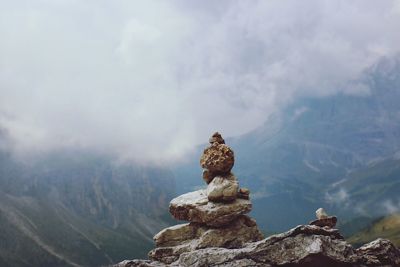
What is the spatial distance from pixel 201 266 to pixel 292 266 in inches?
277

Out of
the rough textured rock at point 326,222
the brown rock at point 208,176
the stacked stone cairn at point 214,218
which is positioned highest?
the brown rock at point 208,176

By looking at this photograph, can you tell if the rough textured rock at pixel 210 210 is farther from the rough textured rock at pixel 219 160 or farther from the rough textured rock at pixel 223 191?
the rough textured rock at pixel 219 160

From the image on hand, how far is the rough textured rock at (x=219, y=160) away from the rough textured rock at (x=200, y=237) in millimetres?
Answer: 6118

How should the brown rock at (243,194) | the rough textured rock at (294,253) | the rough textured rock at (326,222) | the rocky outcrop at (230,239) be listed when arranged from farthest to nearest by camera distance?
the brown rock at (243,194), the rough textured rock at (326,222), the rocky outcrop at (230,239), the rough textured rock at (294,253)

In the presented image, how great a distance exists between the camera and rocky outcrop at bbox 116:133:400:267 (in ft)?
130

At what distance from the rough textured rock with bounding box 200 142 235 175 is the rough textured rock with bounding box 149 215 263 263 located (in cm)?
612

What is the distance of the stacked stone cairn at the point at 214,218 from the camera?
56.3m

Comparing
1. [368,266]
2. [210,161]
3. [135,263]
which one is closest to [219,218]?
[210,161]

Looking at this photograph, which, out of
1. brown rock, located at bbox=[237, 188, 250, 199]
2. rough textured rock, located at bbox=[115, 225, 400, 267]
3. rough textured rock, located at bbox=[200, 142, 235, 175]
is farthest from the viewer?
rough textured rock, located at bbox=[200, 142, 235, 175]

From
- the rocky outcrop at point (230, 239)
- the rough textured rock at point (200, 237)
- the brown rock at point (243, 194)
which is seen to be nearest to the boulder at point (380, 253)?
the rocky outcrop at point (230, 239)

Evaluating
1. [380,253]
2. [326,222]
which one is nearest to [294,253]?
[380,253]

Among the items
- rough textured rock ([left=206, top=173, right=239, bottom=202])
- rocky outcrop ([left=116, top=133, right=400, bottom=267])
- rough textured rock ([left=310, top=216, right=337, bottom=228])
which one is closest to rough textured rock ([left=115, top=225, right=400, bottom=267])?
rocky outcrop ([left=116, top=133, right=400, bottom=267])

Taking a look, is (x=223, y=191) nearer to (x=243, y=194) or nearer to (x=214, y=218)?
(x=214, y=218)

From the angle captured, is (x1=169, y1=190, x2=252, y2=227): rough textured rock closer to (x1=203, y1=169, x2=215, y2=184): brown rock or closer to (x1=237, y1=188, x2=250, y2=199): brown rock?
(x1=237, y1=188, x2=250, y2=199): brown rock
